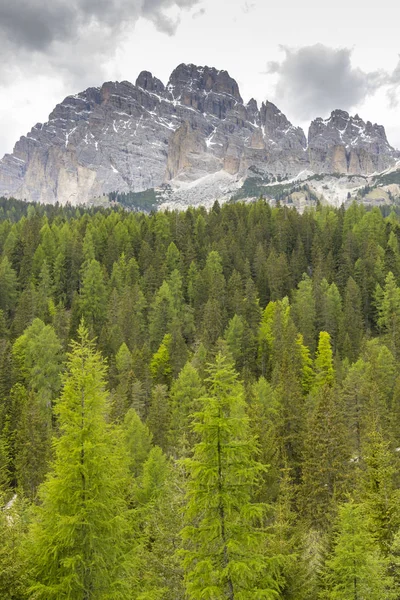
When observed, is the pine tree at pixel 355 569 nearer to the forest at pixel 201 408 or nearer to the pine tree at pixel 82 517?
the forest at pixel 201 408

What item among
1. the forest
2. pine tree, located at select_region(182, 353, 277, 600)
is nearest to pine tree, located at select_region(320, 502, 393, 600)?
the forest

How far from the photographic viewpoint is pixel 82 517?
1222cm

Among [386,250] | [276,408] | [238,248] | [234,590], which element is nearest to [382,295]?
[386,250]

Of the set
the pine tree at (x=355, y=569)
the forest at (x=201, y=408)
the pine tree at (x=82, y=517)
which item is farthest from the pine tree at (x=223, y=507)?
the pine tree at (x=355, y=569)

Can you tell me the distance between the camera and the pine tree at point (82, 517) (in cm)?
1204

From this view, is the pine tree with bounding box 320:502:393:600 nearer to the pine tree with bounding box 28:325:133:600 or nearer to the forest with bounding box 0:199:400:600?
the forest with bounding box 0:199:400:600

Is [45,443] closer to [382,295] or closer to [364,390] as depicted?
[364,390]

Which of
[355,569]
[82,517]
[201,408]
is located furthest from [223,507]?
[201,408]

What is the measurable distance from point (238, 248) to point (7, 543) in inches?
3213

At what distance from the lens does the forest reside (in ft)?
39.4

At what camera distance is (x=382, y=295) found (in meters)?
75.6

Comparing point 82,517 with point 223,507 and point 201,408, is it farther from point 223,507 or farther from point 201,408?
point 201,408

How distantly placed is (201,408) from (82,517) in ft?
100

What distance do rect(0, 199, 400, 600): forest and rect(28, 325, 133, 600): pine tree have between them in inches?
2.5
